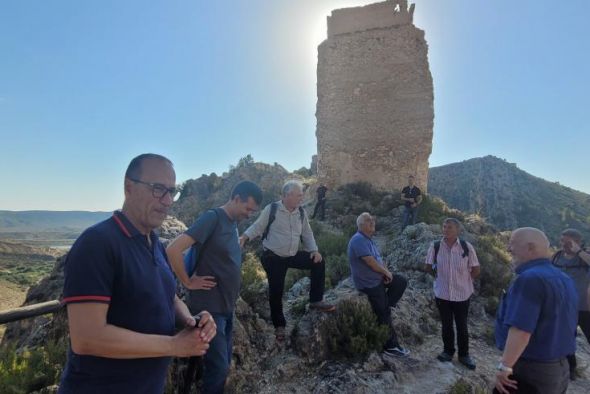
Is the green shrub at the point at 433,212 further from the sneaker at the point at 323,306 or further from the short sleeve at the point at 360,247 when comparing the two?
the sneaker at the point at 323,306

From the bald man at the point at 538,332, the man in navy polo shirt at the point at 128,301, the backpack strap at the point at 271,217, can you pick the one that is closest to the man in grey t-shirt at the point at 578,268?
the bald man at the point at 538,332

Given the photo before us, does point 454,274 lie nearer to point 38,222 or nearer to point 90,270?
point 90,270

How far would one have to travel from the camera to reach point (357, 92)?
1602 centimetres

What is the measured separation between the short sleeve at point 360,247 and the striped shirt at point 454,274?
1.09 meters

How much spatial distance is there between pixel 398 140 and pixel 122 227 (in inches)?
587

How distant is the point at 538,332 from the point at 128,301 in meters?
2.96

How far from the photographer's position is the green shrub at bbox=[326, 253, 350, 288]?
24.8 feet

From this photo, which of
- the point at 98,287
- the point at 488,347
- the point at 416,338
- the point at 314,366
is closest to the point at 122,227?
the point at 98,287

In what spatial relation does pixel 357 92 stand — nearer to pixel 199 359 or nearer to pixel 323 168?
pixel 323 168

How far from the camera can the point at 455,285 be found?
16.0 ft

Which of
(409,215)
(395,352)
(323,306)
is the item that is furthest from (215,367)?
(409,215)

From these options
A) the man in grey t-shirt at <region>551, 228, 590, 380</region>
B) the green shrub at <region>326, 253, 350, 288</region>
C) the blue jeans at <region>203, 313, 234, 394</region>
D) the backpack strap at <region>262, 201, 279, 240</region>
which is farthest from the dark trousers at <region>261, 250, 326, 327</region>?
the man in grey t-shirt at <region>551, 228, 590, 380</region>

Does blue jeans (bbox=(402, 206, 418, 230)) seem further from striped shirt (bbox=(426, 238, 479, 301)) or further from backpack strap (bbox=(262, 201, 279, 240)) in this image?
backpack strap (bbox=(262, 201, 279, 240))

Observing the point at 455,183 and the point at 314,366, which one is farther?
the point at 455,183
